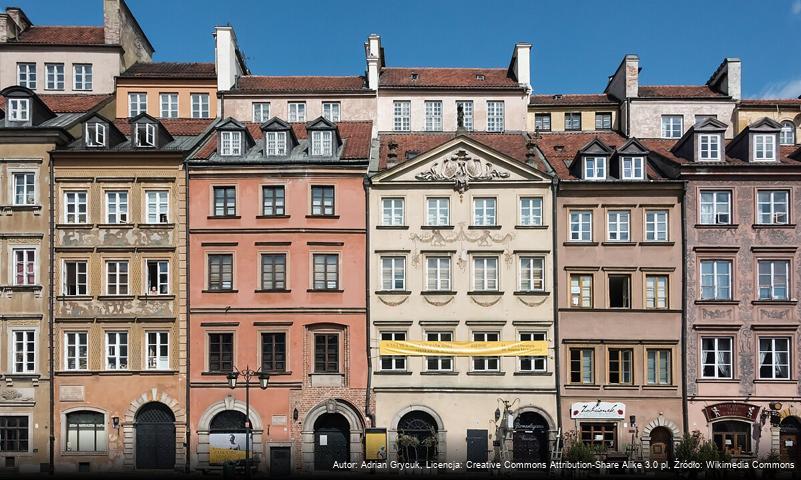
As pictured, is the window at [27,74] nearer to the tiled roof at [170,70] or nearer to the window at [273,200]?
the tiled roof at [170,70]

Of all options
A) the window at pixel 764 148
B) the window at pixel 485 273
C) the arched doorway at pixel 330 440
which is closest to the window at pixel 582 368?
the window at pixel 485 273

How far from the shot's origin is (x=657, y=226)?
3803 centimetres

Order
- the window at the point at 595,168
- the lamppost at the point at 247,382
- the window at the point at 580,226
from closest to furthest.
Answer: the lamppost at the point at 247,382
the window at the point at 580,226
the window at the point at 595,168

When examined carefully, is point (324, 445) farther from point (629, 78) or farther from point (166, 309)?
point (629, 78)

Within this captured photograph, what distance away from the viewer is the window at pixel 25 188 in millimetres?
37844

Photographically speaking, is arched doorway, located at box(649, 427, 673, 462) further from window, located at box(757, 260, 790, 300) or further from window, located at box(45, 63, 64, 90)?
window, located at box(45, 63, 64, 90)

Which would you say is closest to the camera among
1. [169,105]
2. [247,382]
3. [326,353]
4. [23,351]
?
[247,382]

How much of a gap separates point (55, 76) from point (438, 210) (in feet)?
78.5

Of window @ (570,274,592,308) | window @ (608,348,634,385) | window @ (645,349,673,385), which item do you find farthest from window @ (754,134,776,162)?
window @ (608,348,634,385)

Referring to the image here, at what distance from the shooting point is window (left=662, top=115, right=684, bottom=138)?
45.4m

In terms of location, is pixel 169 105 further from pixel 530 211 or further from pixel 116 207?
pixel 530 211

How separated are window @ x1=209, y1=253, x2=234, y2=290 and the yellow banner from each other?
25.7 feet

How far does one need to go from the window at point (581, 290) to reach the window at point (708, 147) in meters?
8.25

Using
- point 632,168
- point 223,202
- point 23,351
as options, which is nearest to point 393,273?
point 223,202
